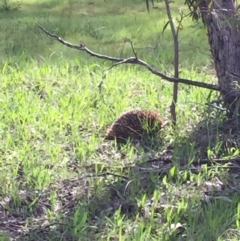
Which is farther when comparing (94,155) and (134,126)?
(134,126)

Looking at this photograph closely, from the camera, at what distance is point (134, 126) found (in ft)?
14.1

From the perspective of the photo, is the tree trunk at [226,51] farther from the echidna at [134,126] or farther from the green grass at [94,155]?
the echidna at [134,126]

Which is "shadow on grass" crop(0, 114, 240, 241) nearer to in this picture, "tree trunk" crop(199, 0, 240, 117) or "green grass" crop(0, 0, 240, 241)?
"green grass" crop(0, 0, 240, 241)

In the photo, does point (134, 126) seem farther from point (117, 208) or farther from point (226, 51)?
point (117, 208)

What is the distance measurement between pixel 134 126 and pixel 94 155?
0.39m

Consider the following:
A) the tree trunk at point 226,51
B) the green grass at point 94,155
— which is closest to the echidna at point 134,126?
the green grass at point 94,155

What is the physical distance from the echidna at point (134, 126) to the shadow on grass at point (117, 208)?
1.68ft

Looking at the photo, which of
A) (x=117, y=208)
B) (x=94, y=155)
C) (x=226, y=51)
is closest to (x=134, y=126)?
(x=94, y=155)

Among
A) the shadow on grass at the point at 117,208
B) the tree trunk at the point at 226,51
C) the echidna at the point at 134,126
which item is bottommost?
the shadow on grass at the point at 117,208

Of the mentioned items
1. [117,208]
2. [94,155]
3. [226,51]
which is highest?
[226,51]

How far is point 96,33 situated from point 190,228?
15.1ft

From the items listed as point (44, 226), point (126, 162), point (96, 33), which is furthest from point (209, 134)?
point (96, 33)

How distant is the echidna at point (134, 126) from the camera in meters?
4.29

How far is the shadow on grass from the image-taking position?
316 cm
